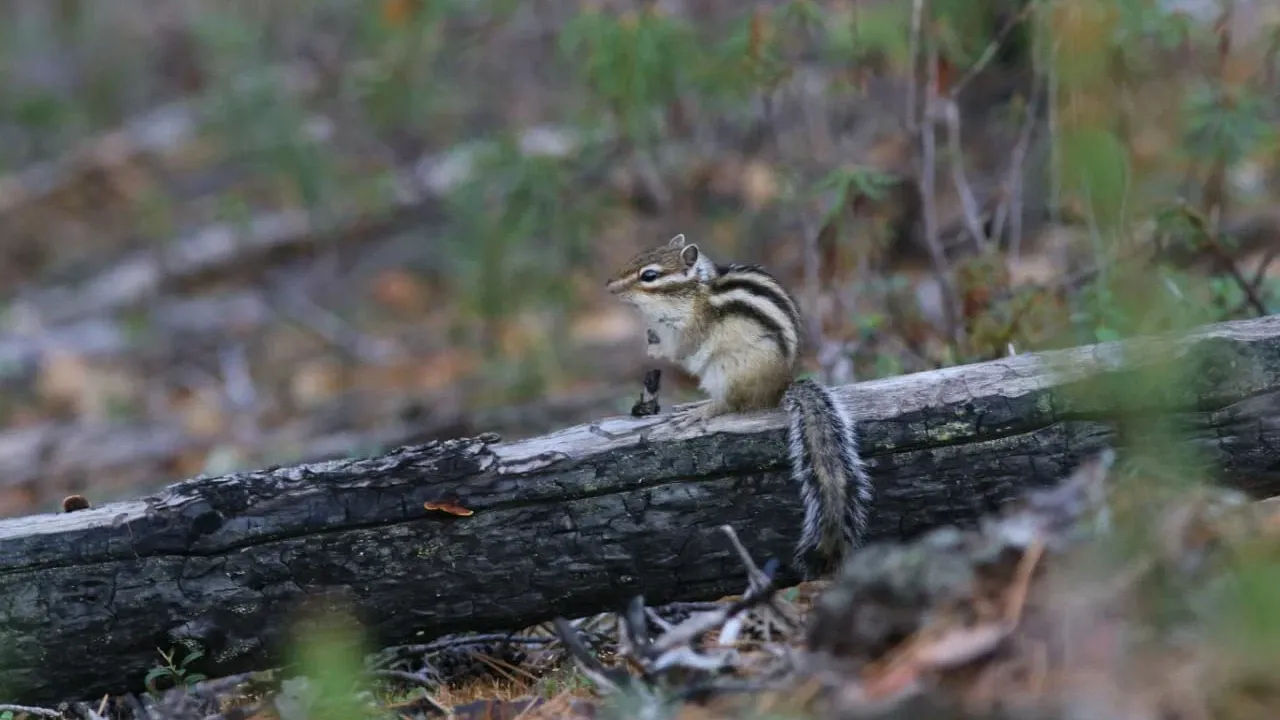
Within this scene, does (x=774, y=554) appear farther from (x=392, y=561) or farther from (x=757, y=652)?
(x=392, y=561)

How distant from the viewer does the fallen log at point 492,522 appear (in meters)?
3.59

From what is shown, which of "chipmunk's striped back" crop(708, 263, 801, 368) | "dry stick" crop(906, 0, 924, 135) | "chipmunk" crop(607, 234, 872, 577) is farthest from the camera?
"dry stick" crop(906, 0, 924, 135)

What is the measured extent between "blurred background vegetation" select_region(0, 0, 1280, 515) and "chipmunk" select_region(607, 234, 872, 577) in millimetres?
874

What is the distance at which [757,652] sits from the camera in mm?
3102

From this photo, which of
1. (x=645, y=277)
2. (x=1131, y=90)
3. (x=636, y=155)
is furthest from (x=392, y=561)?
(x=636, y=155)

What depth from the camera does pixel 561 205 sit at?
742cm

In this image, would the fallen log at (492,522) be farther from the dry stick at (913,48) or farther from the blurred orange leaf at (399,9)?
the blurred orange leaf at (399,9)

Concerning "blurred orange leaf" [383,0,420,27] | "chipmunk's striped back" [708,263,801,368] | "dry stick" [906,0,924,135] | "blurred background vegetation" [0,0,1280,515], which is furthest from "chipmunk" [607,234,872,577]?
"blurred orange leaf" [383,0,420,27]

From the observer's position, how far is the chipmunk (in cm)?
349

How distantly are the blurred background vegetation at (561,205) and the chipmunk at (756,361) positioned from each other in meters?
0.87

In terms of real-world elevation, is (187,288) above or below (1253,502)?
above

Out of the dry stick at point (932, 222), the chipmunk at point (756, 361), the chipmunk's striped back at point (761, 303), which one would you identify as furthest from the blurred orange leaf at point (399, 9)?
the chipmunk's striped back at point (761, 303)

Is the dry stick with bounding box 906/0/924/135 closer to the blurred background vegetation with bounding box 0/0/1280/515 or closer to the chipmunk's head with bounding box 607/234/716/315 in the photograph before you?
the blurred background vegetation with bounding box 0/0/1280/515

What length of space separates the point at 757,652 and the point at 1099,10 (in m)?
2.92
